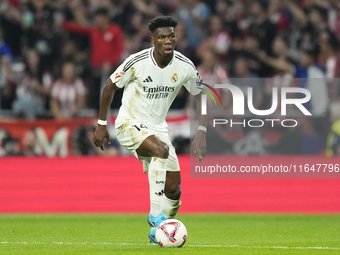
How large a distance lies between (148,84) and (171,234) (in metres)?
1.79

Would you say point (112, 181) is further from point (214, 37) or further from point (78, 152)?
point (214, 37)

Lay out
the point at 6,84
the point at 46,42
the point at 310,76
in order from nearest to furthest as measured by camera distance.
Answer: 1. the point at 310,76
2. the point at 6,84
3. the point at 46,42

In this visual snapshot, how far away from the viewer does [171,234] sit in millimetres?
6836

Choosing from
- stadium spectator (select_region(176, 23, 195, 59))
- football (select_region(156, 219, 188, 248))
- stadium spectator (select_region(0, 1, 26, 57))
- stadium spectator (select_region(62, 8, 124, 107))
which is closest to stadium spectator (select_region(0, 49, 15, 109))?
stadium spectator (select_region(0, 1, 26, 57))

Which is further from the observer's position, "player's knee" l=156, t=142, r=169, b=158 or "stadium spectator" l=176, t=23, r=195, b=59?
"stadium spectator" l=176, t=23, r=195, b=59

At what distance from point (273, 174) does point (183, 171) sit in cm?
169

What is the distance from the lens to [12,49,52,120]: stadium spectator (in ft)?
47.0

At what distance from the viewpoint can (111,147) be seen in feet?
44.9

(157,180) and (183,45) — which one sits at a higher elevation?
(183,45)

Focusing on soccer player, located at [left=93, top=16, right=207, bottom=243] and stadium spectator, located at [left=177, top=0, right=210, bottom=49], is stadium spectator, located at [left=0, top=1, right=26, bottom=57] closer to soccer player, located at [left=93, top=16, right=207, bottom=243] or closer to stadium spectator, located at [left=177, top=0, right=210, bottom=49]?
stadium spectator, located at [left=177, top=0, right=210, bottom=49]

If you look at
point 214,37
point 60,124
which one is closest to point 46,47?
point 60,124

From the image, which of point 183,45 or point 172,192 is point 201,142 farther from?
point 183,45

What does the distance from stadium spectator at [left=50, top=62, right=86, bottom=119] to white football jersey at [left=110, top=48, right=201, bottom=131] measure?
6.83m

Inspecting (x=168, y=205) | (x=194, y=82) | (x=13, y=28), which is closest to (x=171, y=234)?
(x=168, y=205)
